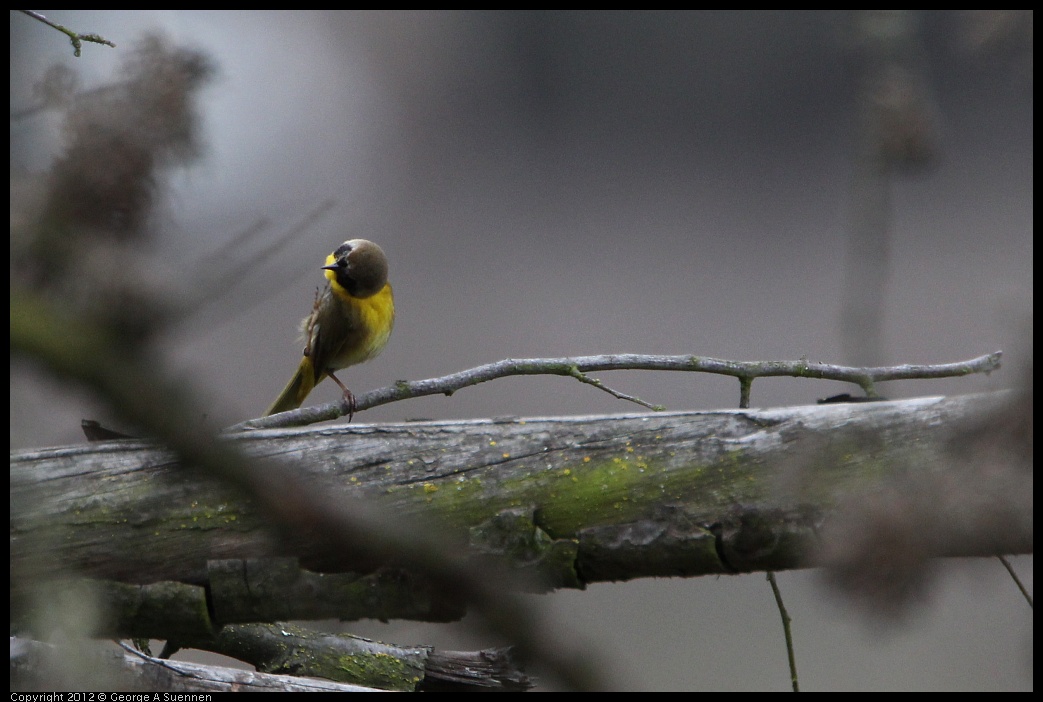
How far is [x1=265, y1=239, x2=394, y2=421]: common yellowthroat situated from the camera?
352cm

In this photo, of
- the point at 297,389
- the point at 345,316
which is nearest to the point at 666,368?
the point at 345,316

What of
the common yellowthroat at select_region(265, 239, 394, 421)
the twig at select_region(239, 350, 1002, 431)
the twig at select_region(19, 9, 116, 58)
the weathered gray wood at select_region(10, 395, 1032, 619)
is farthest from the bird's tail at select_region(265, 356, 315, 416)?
the twig at select_region(19, 9, 116, 58)

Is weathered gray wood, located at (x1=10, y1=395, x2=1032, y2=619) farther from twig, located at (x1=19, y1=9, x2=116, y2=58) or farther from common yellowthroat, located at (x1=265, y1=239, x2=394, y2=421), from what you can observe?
common yellowthroat, located at (x1=265, y1=239, x2=394, y2=421)

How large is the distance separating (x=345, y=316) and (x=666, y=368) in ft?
6.17

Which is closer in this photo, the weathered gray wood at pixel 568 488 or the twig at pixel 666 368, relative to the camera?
the weathered gray wood at pixel 568 488

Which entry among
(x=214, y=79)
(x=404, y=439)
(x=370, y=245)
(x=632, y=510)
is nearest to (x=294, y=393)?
(x=370, y=245)

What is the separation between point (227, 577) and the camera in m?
1.40

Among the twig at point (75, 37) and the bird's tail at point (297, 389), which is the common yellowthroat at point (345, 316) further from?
the twig at point (75, 37)

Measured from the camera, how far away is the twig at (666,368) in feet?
6.29

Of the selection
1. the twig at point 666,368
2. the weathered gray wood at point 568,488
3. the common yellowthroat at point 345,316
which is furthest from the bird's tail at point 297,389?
the weathered gray wood at point 568,488

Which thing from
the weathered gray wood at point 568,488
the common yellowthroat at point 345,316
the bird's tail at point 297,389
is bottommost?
the weathered gray wood at point 568,488

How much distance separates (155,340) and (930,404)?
→ 1340mm

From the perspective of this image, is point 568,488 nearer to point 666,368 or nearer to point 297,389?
point 666,368
